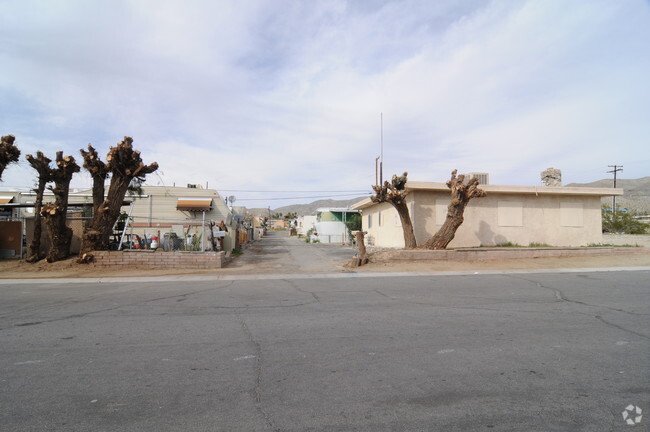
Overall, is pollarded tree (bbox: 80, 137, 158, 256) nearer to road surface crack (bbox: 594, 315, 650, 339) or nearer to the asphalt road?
the asphalt road

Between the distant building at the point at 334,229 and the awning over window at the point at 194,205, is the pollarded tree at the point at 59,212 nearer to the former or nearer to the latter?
the awning over window at the point at 194,205

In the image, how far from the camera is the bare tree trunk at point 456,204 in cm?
1664

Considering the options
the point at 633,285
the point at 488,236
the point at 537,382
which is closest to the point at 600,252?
the point at 488,236

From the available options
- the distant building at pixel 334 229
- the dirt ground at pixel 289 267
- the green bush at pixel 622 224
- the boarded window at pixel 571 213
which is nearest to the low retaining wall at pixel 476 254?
the dirt ground at pixel 289 267

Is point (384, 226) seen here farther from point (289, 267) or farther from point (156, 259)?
point (156, 259)

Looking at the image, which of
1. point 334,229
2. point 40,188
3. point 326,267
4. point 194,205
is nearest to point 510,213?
point 326,267

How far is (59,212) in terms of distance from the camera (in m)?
14.8

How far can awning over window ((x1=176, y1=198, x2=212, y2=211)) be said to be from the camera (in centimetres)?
2148

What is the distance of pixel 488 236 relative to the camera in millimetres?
19906

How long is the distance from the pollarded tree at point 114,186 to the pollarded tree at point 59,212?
0.86 metres

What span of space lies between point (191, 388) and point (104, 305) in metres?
5.41

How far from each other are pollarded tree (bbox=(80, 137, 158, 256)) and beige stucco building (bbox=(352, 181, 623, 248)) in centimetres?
1174

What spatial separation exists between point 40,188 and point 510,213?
2097 centimetres

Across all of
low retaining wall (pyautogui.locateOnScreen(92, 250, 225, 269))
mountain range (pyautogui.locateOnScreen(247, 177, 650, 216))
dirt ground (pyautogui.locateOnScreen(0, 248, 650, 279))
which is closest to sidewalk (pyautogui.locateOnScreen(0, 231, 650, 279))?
dirt ground (pyautogui.locateOnScreen(0, 248, 650, 279))
